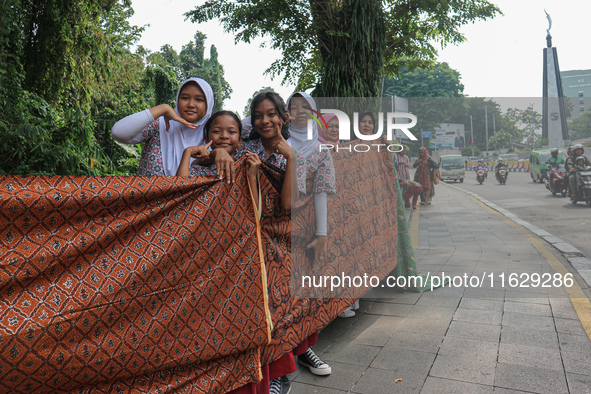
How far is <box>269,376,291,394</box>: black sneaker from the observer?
2457 mm

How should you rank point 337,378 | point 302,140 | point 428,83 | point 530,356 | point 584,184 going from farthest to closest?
point 428,83
point 584,184
point 302,140
point 530,356
point 337,378

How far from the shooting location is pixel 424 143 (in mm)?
7887

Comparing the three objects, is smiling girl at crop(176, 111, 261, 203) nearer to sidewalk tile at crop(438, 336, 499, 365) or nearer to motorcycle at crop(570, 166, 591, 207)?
sidewalk tile at crop(438, 336, 499, 365)

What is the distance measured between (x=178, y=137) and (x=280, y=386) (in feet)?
5.11

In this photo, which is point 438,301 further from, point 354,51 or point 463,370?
point 354,51

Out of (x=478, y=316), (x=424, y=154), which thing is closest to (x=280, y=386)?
(x=478, y=316)

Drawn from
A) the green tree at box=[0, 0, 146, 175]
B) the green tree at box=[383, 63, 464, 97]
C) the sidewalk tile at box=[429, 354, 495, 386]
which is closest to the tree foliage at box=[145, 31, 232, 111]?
the green tree at box=[383, 63, 464, 97]

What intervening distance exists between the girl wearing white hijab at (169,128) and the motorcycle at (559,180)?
1112 centimetres

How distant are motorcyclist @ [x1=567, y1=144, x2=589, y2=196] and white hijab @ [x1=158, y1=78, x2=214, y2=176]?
10.0 m

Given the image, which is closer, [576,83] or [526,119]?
[526,119]

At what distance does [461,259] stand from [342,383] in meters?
4.07

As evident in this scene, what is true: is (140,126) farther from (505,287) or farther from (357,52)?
(505,287)

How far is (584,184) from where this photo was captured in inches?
399

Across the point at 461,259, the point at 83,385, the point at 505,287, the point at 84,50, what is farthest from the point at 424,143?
the point at 83,385
